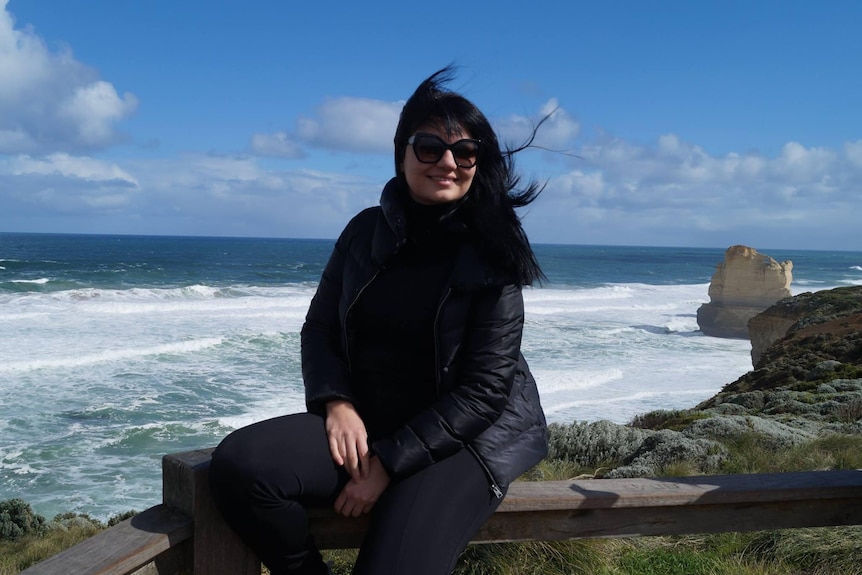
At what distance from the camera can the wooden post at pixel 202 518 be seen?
5.84 feet

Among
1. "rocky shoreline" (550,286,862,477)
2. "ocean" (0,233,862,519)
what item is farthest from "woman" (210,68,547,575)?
"ocean" (0,233,862,519)

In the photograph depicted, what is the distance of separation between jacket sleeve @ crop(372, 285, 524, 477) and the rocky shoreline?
9.60 ft

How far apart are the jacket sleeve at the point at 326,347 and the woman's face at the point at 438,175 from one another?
0.28 metres

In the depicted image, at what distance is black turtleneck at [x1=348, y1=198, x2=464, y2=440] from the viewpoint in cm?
199

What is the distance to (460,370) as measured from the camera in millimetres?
1970

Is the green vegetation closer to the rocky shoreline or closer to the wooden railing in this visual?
the rocky shoreline

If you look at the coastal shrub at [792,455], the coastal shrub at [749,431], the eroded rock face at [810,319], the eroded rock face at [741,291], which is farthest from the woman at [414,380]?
the eroded rock face at [741,291]

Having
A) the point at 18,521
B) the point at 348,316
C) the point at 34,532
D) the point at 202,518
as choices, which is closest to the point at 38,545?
the point at 34,532

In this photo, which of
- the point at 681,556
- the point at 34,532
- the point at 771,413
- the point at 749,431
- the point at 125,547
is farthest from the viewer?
the point at 771,413

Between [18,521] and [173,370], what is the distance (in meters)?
8.85

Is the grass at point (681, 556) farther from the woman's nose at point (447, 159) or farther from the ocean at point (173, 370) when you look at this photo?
the ocean at point (173, 370)

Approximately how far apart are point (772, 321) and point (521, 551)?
18.7 meters

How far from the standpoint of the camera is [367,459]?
1881 mm

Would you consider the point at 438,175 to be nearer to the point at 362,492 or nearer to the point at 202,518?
the point at 362,492
